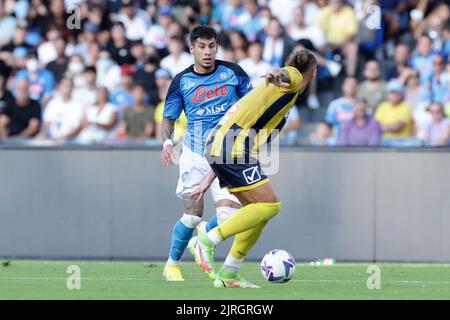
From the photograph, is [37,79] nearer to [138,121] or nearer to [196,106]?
[138,121]

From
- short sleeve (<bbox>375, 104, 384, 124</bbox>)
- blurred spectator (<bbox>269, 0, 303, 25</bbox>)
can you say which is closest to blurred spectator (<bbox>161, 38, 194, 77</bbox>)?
blurred spectator (<bbox>269, 0, 303, 25</bbox>)

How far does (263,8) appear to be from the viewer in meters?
18.3

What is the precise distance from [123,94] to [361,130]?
3.92 m

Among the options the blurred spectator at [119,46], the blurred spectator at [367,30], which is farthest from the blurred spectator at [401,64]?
the blurred spectator at [119,46]

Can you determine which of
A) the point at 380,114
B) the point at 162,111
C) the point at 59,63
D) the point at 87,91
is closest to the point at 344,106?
the point at 380,114

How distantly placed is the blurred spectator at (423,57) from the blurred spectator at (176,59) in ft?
11.8

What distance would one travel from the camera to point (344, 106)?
16391 mm

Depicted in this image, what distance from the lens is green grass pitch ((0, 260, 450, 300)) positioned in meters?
9.44

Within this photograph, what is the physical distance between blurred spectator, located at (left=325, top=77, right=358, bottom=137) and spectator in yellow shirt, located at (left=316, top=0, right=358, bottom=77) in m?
0.78

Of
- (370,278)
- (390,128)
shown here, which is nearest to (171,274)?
(370,278)

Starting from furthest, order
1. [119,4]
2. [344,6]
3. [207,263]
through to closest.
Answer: [119,4]
[344,6]
[207,263]

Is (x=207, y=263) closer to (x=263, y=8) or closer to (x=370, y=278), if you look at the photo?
(x=370, y=278)

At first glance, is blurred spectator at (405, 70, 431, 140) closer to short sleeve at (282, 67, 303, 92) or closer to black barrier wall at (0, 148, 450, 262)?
black barrier wall at (0, 148, 450, 262)

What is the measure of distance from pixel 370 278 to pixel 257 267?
2481 millimetres
